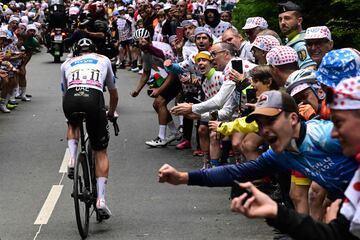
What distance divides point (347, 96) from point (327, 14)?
9.63 meters

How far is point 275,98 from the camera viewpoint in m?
5.05

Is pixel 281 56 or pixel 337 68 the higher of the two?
pixel 337 68

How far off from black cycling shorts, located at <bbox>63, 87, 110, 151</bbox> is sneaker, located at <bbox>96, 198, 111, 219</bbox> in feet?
1.94

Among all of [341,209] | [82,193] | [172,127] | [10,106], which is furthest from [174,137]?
[341,209]

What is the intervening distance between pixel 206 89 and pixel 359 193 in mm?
7473

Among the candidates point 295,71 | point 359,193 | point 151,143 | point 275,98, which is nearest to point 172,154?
point 151,143

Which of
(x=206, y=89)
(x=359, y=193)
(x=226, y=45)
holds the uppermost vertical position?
(x=359, y=193)

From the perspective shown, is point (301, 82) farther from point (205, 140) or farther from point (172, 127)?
point (172, 127)

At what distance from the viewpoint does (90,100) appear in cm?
876

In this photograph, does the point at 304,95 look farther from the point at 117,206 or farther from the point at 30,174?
the point at 30,174

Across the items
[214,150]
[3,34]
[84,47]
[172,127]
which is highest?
[84,47]

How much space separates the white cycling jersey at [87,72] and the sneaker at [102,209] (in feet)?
3.75

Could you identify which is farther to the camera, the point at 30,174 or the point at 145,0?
the point at 145,0

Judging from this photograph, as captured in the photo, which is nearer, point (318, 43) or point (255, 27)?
point (318, 43)
